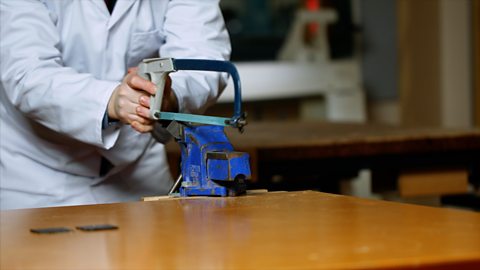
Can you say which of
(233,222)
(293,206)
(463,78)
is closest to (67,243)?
(233,222)

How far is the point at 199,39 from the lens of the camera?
82.8 inches

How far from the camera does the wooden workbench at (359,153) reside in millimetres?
2809

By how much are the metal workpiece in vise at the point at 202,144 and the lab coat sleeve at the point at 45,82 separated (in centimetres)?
13

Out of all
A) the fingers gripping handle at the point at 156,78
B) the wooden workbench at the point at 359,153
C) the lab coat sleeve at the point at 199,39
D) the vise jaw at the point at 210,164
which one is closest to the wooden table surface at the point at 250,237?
the vise jaw at the point at 210,164

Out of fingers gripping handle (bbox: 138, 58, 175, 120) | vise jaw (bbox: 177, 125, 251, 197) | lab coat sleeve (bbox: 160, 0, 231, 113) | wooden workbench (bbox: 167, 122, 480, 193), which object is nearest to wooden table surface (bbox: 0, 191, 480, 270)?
vise jaw (bbox: 177, 125, 251, 197)

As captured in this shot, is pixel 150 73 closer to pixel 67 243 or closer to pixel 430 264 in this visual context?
pixel 67 243

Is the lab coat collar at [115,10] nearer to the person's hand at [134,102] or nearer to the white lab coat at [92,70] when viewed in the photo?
the white lab coat at [92,70]


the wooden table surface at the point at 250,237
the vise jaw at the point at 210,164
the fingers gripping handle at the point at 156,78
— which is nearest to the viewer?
the wooden table surface at the point at 250,237

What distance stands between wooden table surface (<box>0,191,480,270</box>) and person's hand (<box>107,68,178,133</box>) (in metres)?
0.26

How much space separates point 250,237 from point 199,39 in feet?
3.13

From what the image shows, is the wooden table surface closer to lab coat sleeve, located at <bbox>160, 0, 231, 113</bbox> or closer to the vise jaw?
the vise jaw

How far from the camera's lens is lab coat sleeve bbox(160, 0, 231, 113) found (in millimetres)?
2057

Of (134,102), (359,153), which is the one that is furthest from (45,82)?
(359,153)

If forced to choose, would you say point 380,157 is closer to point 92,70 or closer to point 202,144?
point 92,70
